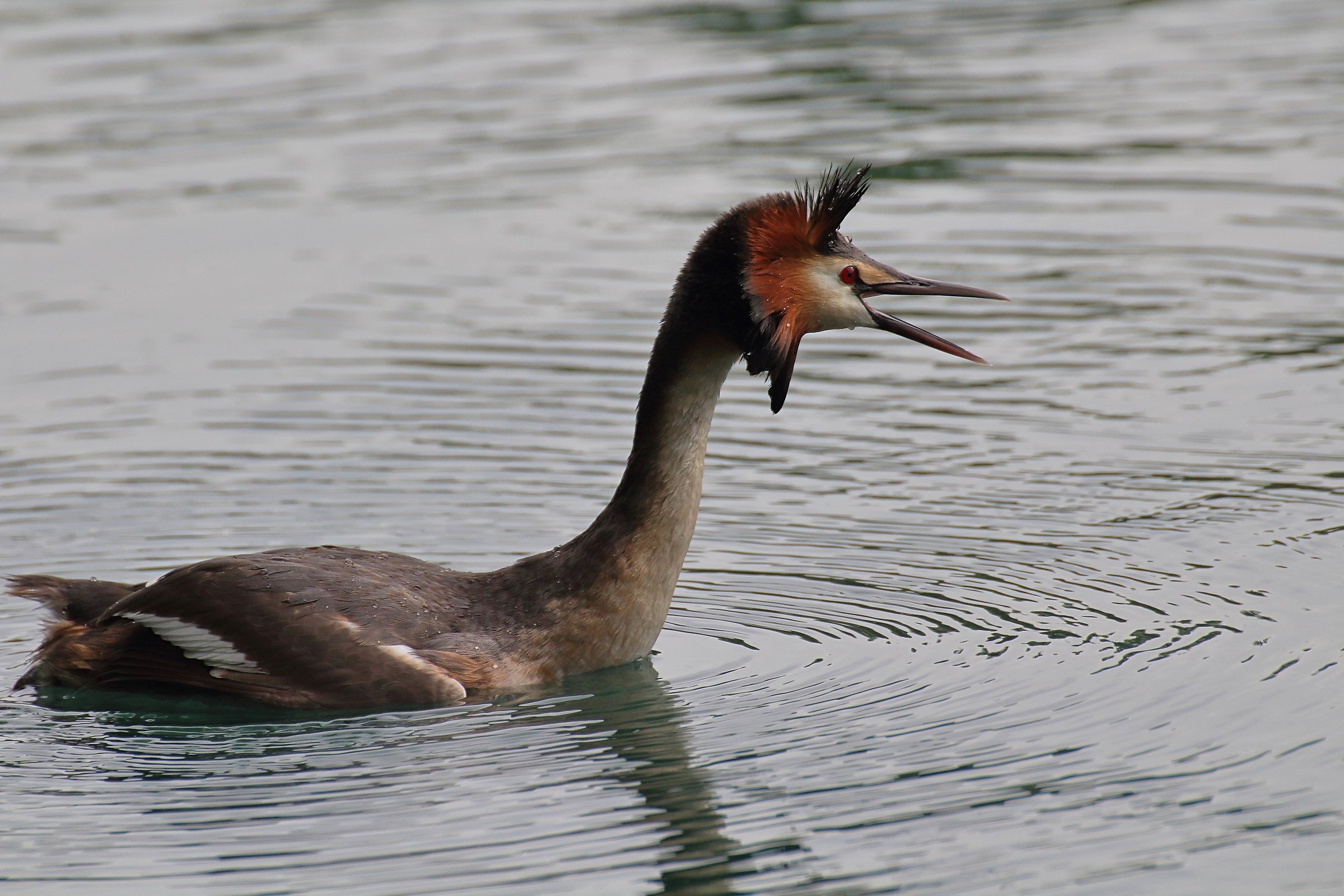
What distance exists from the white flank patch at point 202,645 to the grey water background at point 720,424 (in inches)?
8.9

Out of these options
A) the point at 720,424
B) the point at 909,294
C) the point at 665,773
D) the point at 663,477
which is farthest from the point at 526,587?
the point at 720,424

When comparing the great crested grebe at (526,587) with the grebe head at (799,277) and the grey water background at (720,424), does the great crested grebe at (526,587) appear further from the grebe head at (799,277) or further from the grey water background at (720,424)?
the grey water background at (720,424)

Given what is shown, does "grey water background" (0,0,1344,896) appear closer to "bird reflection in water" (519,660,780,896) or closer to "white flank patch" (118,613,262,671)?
"bird reflection in water" (519,660,780,896)

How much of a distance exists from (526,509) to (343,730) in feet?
10.0

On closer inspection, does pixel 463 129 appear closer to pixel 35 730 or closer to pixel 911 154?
pixel 911 154

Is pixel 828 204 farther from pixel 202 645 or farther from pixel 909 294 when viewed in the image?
pixel 202 645

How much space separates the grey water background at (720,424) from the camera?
24.5 feet

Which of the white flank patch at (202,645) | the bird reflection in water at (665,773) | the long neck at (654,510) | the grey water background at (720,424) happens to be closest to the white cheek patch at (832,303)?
the long neck at (654,510)

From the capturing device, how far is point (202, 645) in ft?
28.2

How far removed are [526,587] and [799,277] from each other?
1810 millimetres

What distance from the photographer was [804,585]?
32.7 ft

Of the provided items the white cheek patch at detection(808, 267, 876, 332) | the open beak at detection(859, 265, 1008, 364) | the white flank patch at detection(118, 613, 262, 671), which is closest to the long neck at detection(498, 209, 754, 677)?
the white cheek patch at detection(808, 267, 876, 332)

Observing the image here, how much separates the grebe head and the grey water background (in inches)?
54.0

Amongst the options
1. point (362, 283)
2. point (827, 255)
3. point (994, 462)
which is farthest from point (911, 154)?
point (827, 255)
